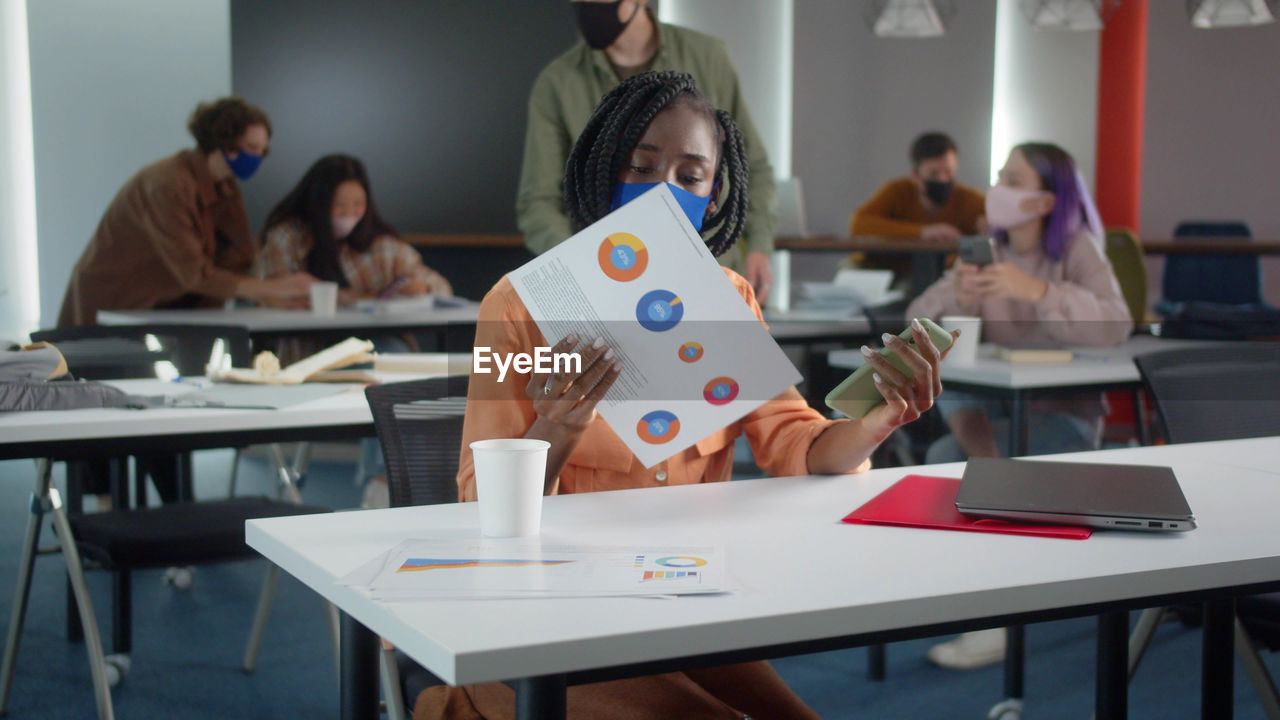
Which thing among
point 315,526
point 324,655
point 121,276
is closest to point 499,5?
point 121,276

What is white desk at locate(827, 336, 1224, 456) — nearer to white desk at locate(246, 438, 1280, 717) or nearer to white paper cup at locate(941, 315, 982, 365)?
white paper cup at locate(941, 315, 982, 365)

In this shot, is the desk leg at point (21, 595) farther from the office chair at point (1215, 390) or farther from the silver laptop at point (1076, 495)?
the office chair at point (1215, 390)

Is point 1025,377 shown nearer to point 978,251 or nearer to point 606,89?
point 978,251

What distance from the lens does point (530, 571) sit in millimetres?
887

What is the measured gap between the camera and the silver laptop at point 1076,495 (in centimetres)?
105

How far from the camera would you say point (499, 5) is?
21.3 feet

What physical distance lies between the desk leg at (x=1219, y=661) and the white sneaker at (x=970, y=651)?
123 centimetres

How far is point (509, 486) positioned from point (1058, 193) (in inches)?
91.5

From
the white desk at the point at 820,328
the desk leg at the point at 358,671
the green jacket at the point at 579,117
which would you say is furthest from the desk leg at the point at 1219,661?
the white desk at the point at 820,328

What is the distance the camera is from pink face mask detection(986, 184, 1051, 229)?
2.95m

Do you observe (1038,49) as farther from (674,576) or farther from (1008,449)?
(674,576)

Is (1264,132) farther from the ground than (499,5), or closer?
closer

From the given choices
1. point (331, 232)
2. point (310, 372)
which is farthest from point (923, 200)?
point (310, 372)

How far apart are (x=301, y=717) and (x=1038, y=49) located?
6659 millimetres
